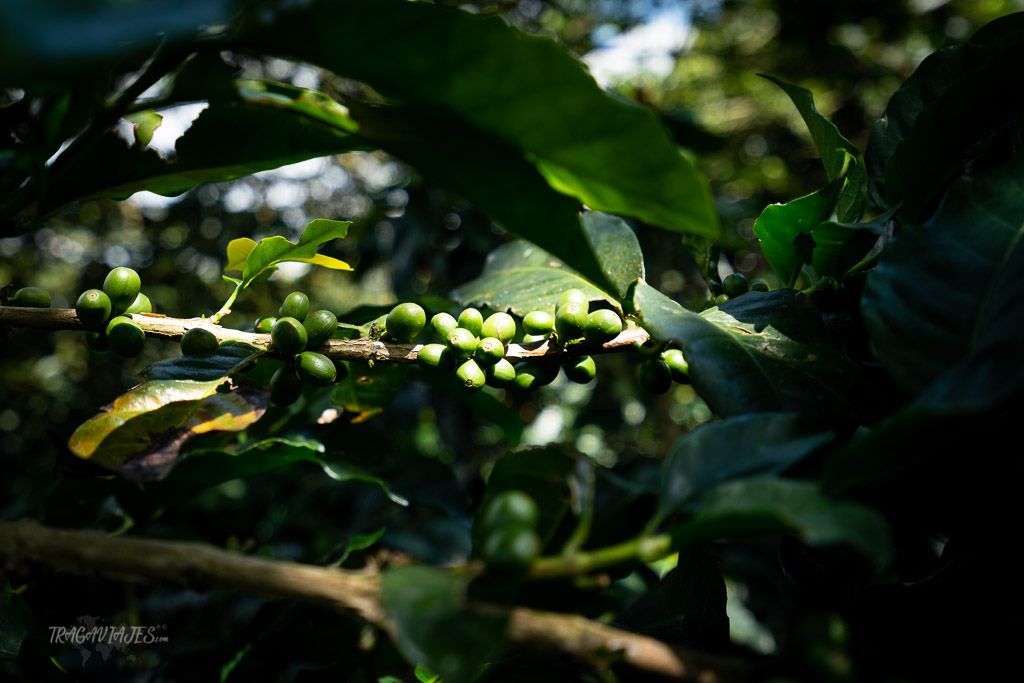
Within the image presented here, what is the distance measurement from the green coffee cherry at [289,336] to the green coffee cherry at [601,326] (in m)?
0.44

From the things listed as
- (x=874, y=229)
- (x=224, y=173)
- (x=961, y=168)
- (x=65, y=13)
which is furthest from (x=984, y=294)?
(x=224, y=173)

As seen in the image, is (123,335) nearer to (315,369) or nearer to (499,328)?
(315,369)

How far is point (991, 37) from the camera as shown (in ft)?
3.13

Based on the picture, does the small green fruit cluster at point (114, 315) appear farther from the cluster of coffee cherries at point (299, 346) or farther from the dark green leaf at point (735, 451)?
the dark green leaf at point (735, 451)

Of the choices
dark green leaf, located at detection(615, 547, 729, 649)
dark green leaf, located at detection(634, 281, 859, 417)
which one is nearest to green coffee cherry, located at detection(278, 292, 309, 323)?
dark green leaf, located at detection(634, 281, 859, 417)

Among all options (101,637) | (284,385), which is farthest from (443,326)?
(101,637)

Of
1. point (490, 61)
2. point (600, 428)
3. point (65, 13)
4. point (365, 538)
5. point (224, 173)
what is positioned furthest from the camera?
point (600, 428)

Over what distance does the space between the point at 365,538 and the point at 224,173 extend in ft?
2.59

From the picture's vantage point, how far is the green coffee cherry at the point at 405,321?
3.22 feet

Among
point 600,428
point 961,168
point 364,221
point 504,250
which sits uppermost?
point 961,168

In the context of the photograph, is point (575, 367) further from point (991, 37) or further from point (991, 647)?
point (991, 37)

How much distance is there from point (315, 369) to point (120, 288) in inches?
13.2

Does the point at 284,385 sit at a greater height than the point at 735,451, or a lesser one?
lesser

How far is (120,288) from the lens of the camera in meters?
0.94
